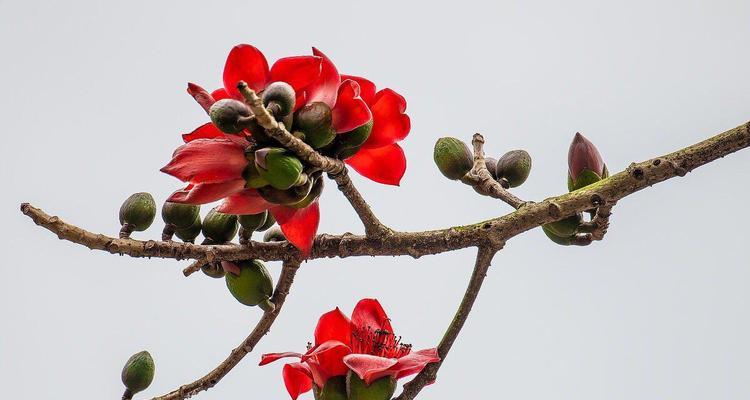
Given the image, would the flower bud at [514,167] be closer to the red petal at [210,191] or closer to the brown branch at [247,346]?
the brown branch at [247,346]

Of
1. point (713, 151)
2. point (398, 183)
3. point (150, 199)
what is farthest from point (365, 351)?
point (713, 151)

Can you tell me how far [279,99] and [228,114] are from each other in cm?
5

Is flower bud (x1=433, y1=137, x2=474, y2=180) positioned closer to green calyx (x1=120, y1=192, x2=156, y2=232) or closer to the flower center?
the flower center

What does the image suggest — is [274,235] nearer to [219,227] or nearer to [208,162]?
[219,227]

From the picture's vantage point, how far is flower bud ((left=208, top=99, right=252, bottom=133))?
26.9 inches

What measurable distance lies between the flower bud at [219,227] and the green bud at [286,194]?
0.53 feet

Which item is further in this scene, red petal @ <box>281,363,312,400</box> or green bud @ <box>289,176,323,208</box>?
red petal @ <box>281,363,312,400</box>

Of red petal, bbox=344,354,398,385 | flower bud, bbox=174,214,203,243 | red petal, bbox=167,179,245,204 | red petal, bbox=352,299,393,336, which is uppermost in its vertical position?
flower bud, bbox=174,214,203,243

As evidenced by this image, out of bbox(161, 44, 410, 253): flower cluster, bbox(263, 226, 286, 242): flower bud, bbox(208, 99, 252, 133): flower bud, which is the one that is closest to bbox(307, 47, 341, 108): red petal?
bbox(161, 44, 410, 253): flower cluster

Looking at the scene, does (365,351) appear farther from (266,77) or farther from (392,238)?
(266,77)

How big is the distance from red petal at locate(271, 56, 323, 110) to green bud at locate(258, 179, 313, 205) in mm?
84

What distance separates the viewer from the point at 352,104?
30.4 inches

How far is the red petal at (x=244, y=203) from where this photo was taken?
77cm

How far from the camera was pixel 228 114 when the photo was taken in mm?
685
